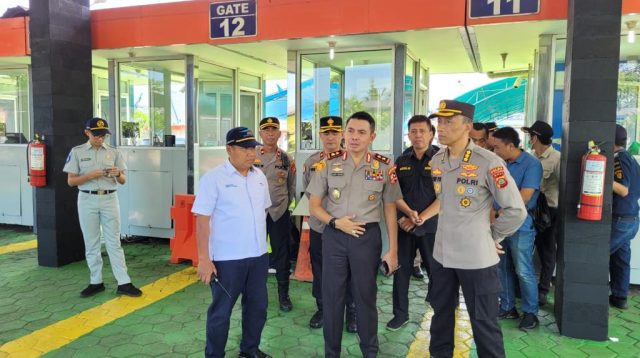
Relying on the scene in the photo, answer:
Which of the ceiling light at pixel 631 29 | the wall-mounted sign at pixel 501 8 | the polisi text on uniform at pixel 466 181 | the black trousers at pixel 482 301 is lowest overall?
the black trousers at pixel 482 301

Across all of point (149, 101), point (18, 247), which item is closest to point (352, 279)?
point (149, 101)

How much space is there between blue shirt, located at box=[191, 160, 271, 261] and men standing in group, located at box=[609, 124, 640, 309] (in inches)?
112

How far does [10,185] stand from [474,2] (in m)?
6.78

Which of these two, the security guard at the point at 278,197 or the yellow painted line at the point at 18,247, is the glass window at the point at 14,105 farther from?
the security guard at the point at 278,197

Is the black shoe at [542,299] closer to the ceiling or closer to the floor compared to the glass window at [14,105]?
closer to the floor

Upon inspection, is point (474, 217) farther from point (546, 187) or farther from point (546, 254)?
point (546, 254)

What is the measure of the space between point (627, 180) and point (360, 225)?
243 centimetres

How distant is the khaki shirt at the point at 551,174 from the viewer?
13.3 ft

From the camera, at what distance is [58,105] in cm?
516

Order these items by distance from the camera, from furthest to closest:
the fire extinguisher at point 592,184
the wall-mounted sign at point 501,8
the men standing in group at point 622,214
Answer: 1. the wall-mounted sign at point 501,8
2. the men standing in group at point 622,214
3. the fire extinguisher at point 592,184

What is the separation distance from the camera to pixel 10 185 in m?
7.05

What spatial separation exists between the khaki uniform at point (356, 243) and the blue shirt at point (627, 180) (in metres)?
2.09

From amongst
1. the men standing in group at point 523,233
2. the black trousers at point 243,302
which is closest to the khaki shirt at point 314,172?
the black trousers at point 243,302

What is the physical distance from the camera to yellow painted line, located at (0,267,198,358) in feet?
10.7
